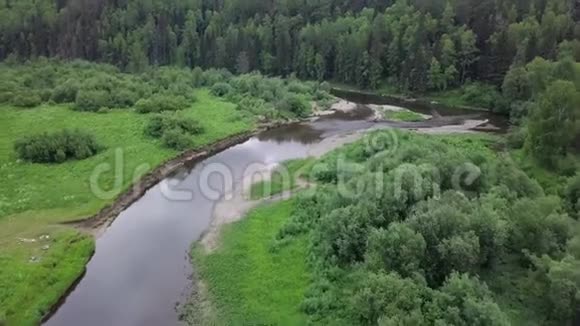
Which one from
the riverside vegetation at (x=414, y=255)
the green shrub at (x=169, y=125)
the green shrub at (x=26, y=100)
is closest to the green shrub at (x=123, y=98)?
the green shrub at (x=26, y=100)

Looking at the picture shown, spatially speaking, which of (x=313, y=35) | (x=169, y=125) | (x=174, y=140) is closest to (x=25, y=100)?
(x=169, y=125)

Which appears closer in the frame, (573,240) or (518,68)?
(573,240)

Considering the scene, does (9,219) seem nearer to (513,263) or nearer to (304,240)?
(304,240)

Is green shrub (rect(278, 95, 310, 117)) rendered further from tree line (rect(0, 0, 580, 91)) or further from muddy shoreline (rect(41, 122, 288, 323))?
tree line (rect(0, 0, 580, 91))

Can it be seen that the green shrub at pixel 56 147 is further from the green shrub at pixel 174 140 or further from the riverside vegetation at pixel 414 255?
A: the riverside vegetation at pixel 414 255

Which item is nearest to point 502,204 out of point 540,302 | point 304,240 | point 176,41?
point 540,302

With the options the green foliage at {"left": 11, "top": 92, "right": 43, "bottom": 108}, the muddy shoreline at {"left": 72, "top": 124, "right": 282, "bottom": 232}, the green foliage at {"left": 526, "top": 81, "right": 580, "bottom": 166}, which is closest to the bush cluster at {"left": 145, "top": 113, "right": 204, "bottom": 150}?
the muddy shoreline at {"left": 72, "top": 124, "right": 282, "bottom": 232}
